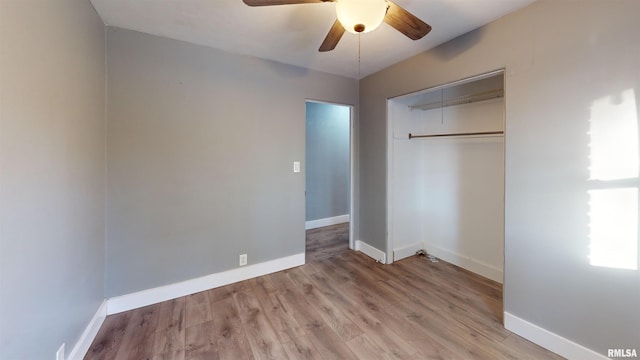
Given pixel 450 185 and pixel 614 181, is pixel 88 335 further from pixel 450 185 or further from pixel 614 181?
pixel 450 185

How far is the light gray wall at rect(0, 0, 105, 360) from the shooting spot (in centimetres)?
100

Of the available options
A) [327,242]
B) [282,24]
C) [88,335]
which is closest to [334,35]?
[282,24]

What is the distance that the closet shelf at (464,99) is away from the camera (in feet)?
8.08

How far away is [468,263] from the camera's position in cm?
289

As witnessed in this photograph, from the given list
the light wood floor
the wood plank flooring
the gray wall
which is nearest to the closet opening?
the light wood floor

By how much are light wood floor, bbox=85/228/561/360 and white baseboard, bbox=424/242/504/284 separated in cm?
11

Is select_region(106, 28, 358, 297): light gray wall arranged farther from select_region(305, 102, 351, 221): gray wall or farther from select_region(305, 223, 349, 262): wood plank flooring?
select_region(305, 102, 351, 221): gray wall

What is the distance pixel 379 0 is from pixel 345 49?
1326mm

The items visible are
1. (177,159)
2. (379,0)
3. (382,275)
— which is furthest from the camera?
(382,275)

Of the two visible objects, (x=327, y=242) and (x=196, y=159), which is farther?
(x=327, y=242)

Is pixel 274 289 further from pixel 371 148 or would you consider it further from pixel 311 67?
pixel 311 67

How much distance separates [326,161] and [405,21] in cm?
340

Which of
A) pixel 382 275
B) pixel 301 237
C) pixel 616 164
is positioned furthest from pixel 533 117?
pixel 301 237

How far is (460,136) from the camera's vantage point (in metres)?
2.87
